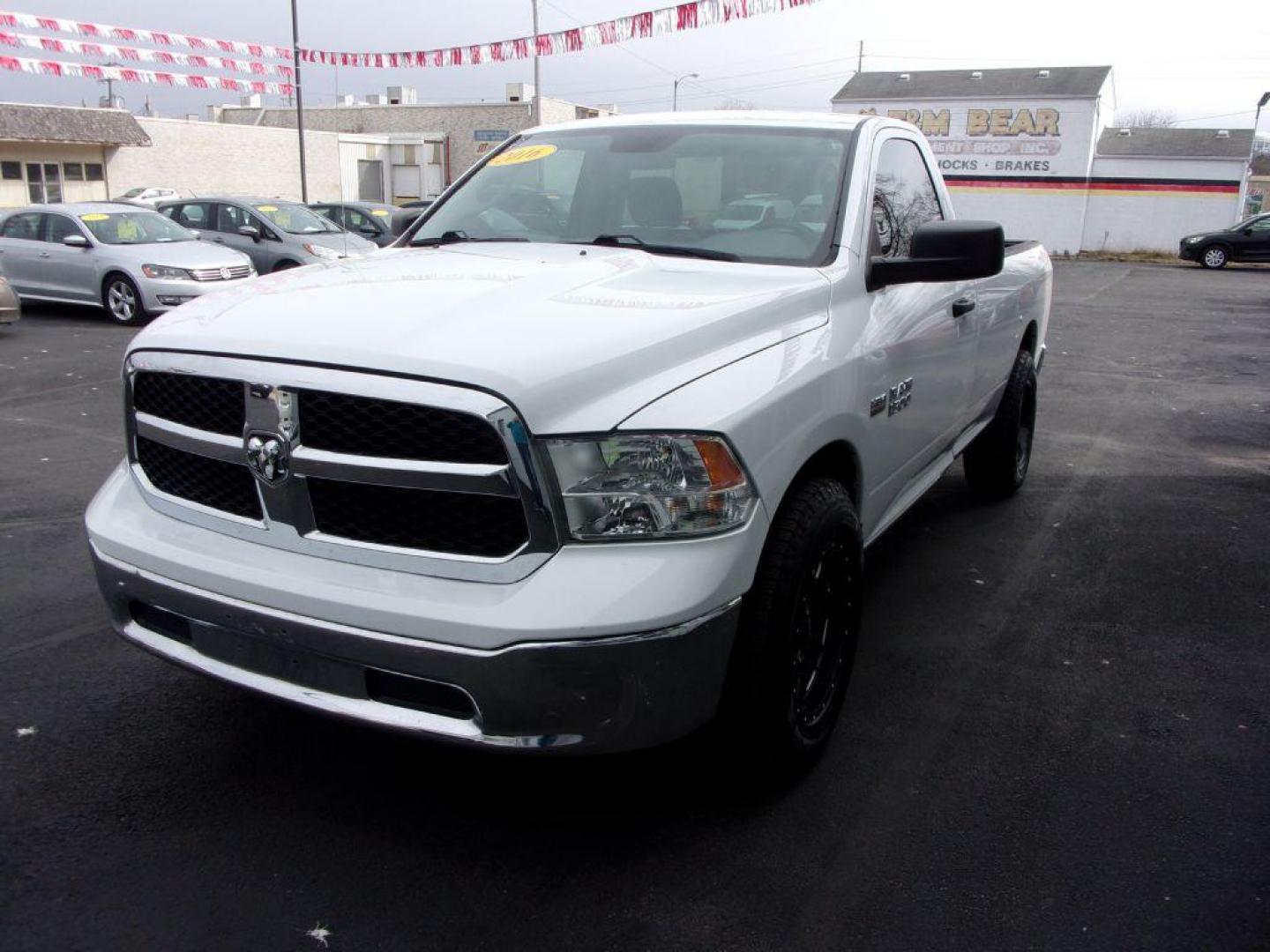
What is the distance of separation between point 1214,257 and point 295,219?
87.2 feet

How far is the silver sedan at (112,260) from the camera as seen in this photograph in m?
13.5

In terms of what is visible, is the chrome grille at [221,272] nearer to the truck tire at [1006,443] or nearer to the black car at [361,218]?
the black car at [361,218]

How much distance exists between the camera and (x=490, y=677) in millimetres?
2281

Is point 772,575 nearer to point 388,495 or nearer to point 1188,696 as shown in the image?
point 388,495

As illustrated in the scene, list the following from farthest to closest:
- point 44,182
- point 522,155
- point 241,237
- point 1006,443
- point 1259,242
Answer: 1. point 44,182
2. point 1259,242
3. point 241,237
4. point 1006,443
5. point 522,155

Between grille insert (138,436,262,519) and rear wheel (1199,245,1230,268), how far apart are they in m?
34.0

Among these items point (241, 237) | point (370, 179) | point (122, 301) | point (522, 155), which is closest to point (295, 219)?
point (241, 237)

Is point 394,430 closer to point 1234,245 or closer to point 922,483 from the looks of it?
point 922,483

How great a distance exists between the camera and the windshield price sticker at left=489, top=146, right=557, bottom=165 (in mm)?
4309

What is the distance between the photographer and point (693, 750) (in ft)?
10.7

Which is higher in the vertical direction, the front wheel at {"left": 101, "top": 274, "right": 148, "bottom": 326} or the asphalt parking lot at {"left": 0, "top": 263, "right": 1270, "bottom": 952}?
the front wheel at {"left": 101, "top": 274, "right": 148, "bottom": 326}

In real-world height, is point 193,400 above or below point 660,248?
below

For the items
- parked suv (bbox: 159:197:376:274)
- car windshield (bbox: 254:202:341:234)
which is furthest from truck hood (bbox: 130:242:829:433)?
car windshield (bbox: 254:202:341:234)

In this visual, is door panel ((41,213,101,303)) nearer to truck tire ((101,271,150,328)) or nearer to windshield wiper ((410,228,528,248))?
truck tire ((101,271,150,328))
